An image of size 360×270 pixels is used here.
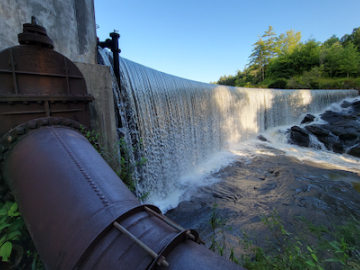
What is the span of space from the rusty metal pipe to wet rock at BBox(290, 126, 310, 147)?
11960 mm

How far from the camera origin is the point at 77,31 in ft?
13.0

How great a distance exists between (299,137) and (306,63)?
23.6m

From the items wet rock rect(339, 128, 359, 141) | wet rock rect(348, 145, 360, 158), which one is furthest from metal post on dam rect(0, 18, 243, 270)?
wet rock rect(339, 128, 359, 141)

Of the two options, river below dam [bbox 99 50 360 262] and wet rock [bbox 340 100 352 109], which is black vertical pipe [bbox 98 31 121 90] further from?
wet rock [bbox 340 100 352 109]

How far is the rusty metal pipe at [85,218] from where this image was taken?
89 cm

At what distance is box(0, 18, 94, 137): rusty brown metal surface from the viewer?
2029 mm

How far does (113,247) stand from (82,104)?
220cm

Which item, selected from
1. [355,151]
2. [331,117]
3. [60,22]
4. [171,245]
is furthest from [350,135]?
[60,22]

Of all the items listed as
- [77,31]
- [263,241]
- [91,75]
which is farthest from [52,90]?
[263,241]

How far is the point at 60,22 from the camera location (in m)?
3.67

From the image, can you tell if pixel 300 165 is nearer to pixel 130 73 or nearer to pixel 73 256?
pixel 130 73

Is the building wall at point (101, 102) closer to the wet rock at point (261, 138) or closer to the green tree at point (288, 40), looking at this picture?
the wet rock at point (261, 138)

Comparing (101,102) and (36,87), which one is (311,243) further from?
(36,87)

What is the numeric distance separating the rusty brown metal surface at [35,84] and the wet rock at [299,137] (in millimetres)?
11839
